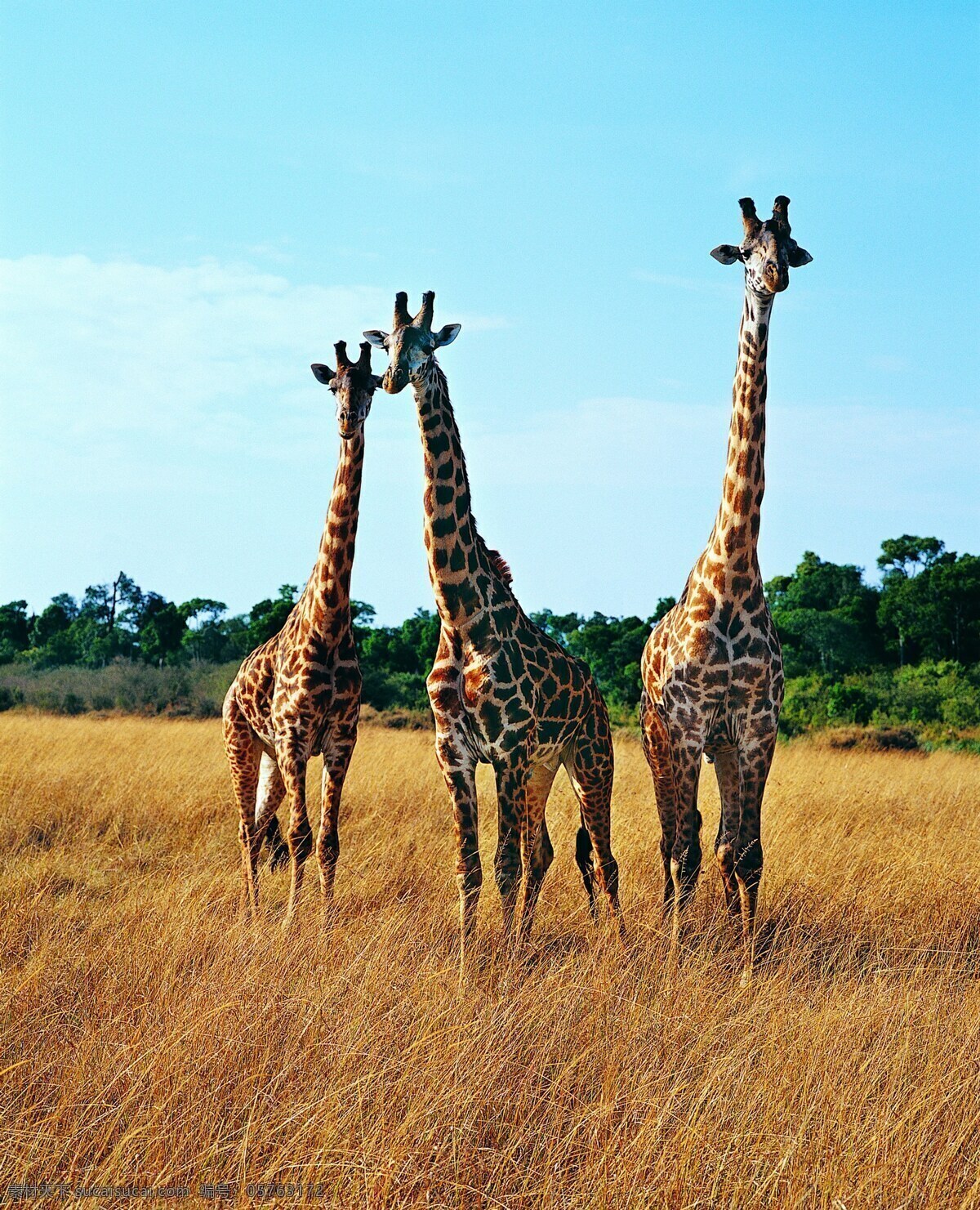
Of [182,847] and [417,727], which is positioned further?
[417,727]

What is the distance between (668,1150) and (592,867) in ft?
12.0

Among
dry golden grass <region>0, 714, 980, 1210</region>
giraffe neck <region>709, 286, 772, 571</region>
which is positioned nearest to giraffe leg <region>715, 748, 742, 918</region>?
dry golden grass <region>0, 714, 980, 1210</region>

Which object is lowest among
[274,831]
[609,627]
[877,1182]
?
[877,1182]

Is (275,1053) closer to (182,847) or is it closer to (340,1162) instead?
(340,1162)

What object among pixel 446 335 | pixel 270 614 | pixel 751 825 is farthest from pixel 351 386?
pixel 270 614

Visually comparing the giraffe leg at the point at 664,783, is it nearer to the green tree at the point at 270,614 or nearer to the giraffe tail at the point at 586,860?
the giraffe tail at the point at 586,860

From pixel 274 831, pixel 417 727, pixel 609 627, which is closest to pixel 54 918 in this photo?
pixel 274 831

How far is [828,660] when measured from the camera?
1156 inches

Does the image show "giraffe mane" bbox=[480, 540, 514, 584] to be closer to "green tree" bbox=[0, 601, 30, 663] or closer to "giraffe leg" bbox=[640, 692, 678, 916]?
"giraffe leg" bbox=[640, 692, 678, 916]

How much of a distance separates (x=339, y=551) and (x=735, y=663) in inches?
98.7

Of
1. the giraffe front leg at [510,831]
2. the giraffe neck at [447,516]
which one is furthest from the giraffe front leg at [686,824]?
the giraffe neck at [447,516]

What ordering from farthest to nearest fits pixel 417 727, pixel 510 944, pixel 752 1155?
pixel 417 727 → pixel 510 944 → pixel 752 1155

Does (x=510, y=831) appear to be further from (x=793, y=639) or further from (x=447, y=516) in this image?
(x=793, y=639)

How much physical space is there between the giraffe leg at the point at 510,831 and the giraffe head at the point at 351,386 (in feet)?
7.74
